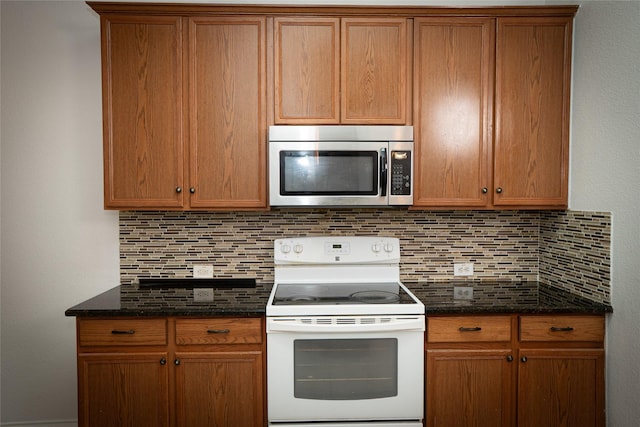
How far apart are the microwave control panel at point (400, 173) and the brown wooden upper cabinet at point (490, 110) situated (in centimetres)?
8

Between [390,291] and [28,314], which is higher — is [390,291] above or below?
above

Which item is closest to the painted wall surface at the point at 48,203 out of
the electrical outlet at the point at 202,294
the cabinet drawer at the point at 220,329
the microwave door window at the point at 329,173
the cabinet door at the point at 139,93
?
the cabinet door at the point at 139,93

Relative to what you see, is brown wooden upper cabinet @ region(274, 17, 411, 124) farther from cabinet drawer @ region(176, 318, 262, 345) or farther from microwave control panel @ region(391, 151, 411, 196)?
cabinet drawer @ region(176, 318, 262, 345)

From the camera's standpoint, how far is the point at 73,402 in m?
2.56

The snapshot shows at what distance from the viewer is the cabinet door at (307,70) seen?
2.20 m

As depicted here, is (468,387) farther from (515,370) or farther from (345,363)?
(345,363)

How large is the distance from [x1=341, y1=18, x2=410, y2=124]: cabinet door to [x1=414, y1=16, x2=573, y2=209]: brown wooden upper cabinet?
10 cm

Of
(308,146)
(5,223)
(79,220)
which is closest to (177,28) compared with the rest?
(308,146)

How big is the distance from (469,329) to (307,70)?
1517 millimetres

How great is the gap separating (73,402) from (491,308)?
2.47 m

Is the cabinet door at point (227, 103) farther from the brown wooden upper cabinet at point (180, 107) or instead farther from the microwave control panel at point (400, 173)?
the microwave control panel at point (400, 173)

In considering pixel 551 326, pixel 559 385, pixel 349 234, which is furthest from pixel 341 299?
pixel 559 385

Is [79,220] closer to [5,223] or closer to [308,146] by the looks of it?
[5,223]

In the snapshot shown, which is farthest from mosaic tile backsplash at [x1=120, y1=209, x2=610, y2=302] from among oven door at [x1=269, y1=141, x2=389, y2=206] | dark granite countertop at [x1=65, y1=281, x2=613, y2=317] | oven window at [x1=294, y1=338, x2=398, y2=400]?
oven window at [x1=294, y1=338, x2=398, y2=400]
